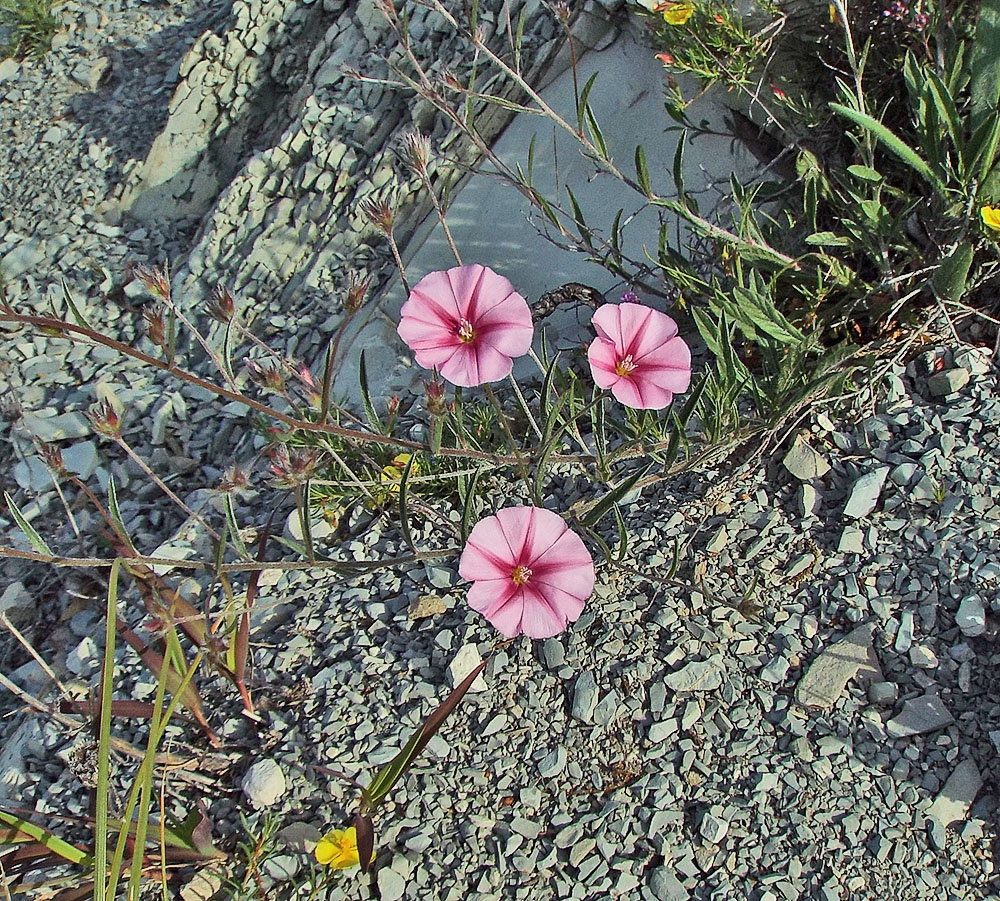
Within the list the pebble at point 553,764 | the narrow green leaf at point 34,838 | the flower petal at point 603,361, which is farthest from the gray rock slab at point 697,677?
the narrow green leaf at point 34,838

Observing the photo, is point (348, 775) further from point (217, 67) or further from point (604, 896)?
point (217, 67)

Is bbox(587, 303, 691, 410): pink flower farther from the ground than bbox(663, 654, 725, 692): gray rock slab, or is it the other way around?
bbox(587, 303, 691, 410): pink flower

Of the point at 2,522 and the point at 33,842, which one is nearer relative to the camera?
the point at 33,842

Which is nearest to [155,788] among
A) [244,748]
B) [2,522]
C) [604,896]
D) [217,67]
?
→ [244,748]

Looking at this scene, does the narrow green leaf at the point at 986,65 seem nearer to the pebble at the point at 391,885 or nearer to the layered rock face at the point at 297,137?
→ the layered rock face at the point at 297,137

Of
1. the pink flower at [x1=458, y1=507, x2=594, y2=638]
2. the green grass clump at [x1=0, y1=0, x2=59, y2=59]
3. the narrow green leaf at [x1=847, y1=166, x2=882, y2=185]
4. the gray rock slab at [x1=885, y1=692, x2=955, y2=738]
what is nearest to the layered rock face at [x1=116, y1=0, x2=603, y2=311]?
the green grass clump at [x1=0, y1=0, x2=59, y2=59]

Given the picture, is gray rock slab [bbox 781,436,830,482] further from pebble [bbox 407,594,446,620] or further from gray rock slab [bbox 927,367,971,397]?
pebble [bbox 407,594,446,620]

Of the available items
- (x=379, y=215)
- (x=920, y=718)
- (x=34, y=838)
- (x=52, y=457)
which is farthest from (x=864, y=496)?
(x=34, y=838)
